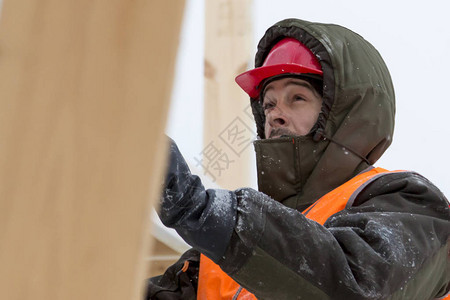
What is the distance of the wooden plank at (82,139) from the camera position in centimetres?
38

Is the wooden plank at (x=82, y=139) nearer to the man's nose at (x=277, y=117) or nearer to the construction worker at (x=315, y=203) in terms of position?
the construction worker at (x=315, y=203)

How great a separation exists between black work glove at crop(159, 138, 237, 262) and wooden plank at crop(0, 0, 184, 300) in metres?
0.61

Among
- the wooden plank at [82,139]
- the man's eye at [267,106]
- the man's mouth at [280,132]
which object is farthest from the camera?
the man's eye at [267,106]

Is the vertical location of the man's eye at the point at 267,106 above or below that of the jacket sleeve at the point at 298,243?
above

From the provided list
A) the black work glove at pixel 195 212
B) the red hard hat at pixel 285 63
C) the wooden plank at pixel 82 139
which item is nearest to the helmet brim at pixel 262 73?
the red hard hat at pixel 285 63

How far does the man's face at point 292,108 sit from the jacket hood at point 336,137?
6cm

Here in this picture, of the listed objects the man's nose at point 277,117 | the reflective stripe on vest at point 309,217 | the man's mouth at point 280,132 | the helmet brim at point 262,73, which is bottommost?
the reflective stripe on vest at point 309,217

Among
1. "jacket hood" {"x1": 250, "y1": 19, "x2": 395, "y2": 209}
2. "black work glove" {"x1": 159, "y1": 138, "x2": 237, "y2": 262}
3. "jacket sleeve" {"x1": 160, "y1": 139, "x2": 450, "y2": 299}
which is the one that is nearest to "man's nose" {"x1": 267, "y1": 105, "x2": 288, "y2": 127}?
"jacket hood" {"x1": 250, "y1": 19, "x2": 395, "y2": 209}

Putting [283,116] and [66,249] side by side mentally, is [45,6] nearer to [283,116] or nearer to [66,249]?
[66,249]

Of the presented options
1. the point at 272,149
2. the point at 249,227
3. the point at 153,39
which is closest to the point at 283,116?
the point at 272,149

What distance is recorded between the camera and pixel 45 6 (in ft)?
1.29

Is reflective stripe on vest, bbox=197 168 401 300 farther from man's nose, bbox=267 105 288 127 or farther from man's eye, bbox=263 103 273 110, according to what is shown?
man's eye, bbox=263 103 273 110

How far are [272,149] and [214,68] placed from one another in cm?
97

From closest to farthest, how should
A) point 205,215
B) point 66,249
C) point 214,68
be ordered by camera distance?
1. point 66,249
2. point 205,215
3. point 214,68
